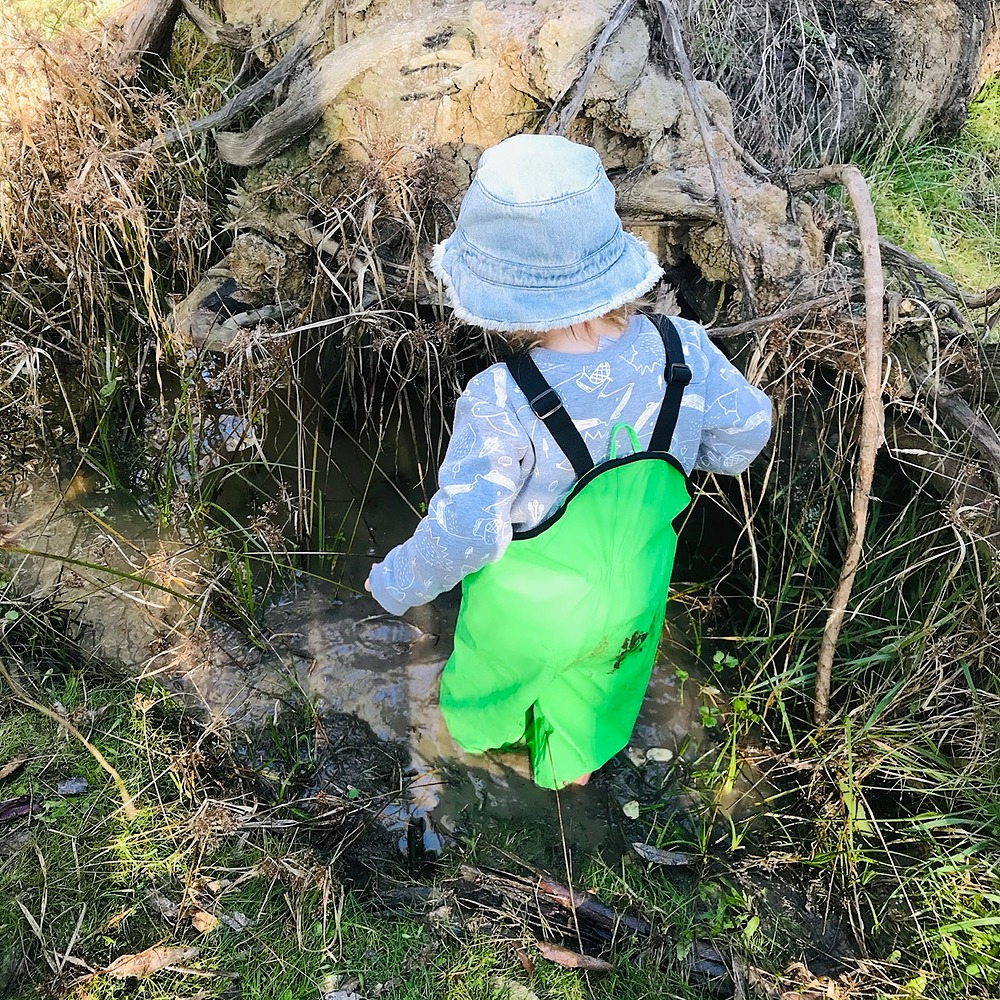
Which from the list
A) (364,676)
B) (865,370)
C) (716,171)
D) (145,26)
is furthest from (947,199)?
(145,26)

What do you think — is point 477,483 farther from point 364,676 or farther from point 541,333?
point 364,676

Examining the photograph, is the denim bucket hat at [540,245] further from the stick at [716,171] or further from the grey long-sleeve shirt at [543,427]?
the stick at [716,171]

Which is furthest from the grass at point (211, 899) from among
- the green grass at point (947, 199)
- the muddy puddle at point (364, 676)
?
the green grass at point (947, 199)

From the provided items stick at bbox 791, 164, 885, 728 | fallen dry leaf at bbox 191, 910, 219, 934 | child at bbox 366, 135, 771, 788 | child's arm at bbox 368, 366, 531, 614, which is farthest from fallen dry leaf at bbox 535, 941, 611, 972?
child's arm at bbox 368, 366, 531, 614

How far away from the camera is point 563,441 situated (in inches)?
57.9

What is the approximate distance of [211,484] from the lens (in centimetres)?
251

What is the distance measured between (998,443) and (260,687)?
2153 millimetres

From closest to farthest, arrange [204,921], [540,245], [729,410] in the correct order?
[540,245]
[729,410]
[204,921]

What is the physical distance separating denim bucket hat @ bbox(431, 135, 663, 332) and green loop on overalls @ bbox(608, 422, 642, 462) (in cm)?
24

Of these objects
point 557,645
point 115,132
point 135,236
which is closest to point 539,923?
point 557,645

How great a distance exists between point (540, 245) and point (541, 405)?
286mm

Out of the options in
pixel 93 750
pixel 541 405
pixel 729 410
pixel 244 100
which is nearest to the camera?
pixel 541 405

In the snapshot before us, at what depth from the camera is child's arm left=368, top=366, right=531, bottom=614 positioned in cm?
143

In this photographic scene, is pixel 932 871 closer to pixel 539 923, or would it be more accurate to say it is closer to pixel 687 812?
pixel 687 812
